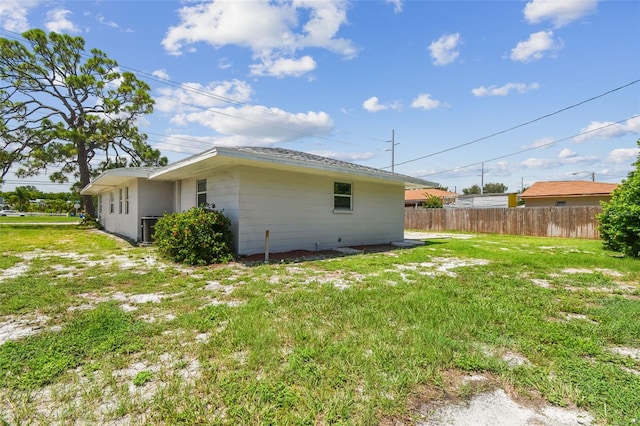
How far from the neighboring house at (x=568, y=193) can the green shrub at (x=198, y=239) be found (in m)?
24.0

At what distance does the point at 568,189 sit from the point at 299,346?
27.6 m

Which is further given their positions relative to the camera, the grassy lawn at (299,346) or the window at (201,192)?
the window at (201,192)

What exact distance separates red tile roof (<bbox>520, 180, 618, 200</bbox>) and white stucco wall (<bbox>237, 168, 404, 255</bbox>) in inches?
682

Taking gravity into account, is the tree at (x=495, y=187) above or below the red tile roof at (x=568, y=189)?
above

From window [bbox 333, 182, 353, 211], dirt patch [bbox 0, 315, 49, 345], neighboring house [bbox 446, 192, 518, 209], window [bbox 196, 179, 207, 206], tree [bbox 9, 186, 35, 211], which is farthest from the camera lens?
tree [bbox 9, 186, 35, 211]

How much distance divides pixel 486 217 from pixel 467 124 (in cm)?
554

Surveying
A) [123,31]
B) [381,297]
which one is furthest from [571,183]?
[123,31]

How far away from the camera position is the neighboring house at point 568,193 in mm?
21097

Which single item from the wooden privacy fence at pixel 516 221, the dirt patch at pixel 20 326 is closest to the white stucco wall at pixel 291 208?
the dirt patch at pixel 20 326

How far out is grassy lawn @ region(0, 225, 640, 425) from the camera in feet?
6.41

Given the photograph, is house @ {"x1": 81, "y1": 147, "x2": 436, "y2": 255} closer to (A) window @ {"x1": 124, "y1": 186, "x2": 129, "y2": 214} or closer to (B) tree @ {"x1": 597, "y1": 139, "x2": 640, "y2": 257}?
(A) window @ {"x1": 124, "y1": 186, "x2": 129, "y2": 214}

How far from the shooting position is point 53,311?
12.1ft

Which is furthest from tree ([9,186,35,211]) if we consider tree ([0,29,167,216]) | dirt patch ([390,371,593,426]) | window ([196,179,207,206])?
dirt patch ([390,371,593,426])

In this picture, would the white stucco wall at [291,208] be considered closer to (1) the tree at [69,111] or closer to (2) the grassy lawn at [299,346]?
(2) the grassy lawn at [299,346]
